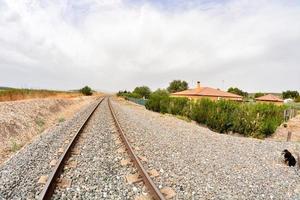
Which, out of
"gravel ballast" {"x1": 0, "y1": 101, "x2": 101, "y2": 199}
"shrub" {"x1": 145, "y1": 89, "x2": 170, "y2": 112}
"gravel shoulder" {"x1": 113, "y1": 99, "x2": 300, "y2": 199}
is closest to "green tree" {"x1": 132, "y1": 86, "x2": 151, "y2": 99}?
"shrub" {"x1": 145, "y1": 89, "x2": 170, "y2": 112}

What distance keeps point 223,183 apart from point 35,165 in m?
4.53

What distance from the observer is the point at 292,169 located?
292 inches

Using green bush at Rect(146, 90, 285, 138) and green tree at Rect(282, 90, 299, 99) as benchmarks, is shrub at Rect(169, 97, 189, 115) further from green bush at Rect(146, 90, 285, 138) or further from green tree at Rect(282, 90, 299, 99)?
green tree at Rect(282, 90, 299, 99)

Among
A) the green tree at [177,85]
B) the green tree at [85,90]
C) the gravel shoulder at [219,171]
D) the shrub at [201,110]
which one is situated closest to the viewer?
the gravel shoulder at [219,171]

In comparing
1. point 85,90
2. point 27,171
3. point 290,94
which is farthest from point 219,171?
point 290,94

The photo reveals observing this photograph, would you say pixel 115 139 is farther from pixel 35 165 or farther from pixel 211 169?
pixel 211 169

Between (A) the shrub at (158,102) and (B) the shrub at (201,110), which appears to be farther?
(A) the shrub at (158,102)

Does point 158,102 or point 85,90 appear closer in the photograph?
point 158,102

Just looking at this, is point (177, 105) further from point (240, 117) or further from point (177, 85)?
point (177, 85)

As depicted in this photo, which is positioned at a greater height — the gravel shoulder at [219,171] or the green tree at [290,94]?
the green tree at [290,94]

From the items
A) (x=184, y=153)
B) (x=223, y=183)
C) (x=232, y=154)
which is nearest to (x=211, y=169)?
(x=223, y=183)

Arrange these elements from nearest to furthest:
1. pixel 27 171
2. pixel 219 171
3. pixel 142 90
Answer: pixel 27 171, pixel 219 171, pixel 142 90

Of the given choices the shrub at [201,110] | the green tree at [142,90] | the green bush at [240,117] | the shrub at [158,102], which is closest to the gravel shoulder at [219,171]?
the green bush at [240,117]

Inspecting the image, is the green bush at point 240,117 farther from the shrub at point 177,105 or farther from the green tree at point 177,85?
the green tree at point 177,85
